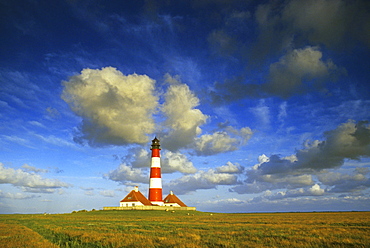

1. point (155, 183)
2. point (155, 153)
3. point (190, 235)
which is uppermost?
point (155, 153)

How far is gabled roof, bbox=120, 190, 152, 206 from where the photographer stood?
7821 cm

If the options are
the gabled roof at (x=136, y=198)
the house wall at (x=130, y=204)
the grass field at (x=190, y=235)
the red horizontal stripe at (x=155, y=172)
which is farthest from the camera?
the gabled roof at (x=136, y=198)

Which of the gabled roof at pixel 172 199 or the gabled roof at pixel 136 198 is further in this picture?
the gabled roof at pixel 172 199

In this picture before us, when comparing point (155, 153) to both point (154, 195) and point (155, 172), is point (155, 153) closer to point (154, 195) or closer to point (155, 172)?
point (155, 172)

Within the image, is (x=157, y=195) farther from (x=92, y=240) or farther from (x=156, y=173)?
(x=92, y=240)

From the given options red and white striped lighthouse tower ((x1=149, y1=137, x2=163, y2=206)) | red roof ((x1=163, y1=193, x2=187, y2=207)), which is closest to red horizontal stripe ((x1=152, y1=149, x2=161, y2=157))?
red and white striped lighthouse tower ((x1=149, y1=137, x2=163, y2=206))

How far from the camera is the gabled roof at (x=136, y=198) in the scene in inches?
3079

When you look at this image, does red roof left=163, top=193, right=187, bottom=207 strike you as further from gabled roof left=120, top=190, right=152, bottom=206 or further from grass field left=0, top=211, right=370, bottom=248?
grass field left=0, top=211, right=370, bottom=248

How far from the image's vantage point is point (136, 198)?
78438mm

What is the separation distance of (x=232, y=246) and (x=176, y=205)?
73.1m

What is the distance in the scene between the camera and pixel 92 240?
64.6 ft

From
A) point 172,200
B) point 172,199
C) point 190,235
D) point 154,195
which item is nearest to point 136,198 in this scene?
point 154,195

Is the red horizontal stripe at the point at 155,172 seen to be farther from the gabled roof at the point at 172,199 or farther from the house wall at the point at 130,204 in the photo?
the gabled roof at the point at 172,199

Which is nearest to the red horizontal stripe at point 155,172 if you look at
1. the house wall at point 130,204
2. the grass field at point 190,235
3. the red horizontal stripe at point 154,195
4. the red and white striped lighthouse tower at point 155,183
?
the red and white striped lighthouse tower at point 155,183
